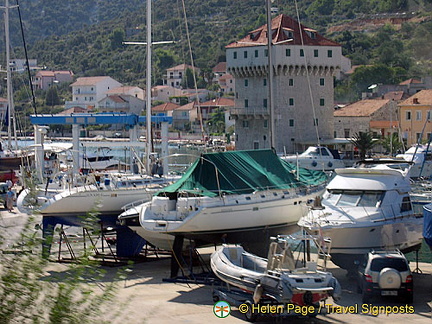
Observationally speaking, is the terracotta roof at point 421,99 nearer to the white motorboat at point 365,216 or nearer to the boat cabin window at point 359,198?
the white motorboat at point 365,216

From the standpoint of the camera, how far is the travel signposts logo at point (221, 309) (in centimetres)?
1642

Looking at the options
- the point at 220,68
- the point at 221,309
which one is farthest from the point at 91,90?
the point at 221,309

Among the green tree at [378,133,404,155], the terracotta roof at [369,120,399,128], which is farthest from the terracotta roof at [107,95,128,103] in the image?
the green tree at [378,133,404,155]

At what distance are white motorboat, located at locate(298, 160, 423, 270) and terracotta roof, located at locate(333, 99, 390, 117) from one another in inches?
1857

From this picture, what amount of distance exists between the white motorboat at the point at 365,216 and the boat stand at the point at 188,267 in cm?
252

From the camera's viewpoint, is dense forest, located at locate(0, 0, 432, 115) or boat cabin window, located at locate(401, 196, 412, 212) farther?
dense forest, located at locate(0, 0, 432, 115)

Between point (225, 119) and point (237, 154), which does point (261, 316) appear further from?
point (225, 119)

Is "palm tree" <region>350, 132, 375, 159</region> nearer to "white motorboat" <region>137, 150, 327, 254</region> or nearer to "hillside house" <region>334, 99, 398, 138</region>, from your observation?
"hillside house" <region>334, 99, 398, 138</region>

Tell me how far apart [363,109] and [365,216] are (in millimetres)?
50754

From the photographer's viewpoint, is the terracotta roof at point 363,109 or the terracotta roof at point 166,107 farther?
the terracotta roof at point 166,107

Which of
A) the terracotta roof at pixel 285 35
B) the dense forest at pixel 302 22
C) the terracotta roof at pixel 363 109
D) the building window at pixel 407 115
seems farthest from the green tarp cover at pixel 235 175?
the dense forest at pixel 302 22

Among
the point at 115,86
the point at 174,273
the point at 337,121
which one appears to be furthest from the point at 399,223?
the point at 115,86

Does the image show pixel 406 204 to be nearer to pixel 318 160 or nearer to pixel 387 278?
pixel 387 278

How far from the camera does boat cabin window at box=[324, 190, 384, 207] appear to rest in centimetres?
2006
